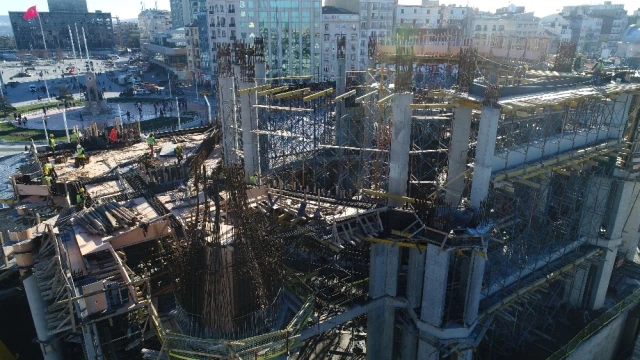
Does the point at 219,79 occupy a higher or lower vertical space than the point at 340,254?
higher

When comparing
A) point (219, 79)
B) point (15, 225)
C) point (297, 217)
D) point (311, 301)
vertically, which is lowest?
point (15, 225)

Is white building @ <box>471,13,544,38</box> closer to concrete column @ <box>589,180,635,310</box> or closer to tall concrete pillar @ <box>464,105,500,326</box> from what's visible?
concrete column @ <box>589,180,635,310</box>

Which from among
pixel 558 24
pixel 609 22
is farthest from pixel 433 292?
pixel 609 22

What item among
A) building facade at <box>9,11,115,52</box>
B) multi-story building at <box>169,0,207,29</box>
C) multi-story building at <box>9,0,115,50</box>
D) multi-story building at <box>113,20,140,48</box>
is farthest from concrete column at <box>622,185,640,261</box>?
multi-story building at <box>113,20,140,48</box>

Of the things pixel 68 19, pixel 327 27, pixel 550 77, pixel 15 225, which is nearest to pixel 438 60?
pixel 550 77

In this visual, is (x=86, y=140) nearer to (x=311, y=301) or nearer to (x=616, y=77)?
(x=311, y=301)

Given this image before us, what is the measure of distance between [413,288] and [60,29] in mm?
160679

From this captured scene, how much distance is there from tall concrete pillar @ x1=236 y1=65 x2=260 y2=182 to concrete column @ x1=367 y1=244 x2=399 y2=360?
30.0ft

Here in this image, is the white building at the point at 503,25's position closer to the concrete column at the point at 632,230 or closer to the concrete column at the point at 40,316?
the concrete column at the point at 632,230

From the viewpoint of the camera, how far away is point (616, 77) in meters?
22.3

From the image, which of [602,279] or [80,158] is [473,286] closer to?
[602,279]

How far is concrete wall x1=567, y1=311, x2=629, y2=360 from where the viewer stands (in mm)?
20180

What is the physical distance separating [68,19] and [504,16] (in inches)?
5070

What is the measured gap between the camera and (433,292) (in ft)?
49.8
